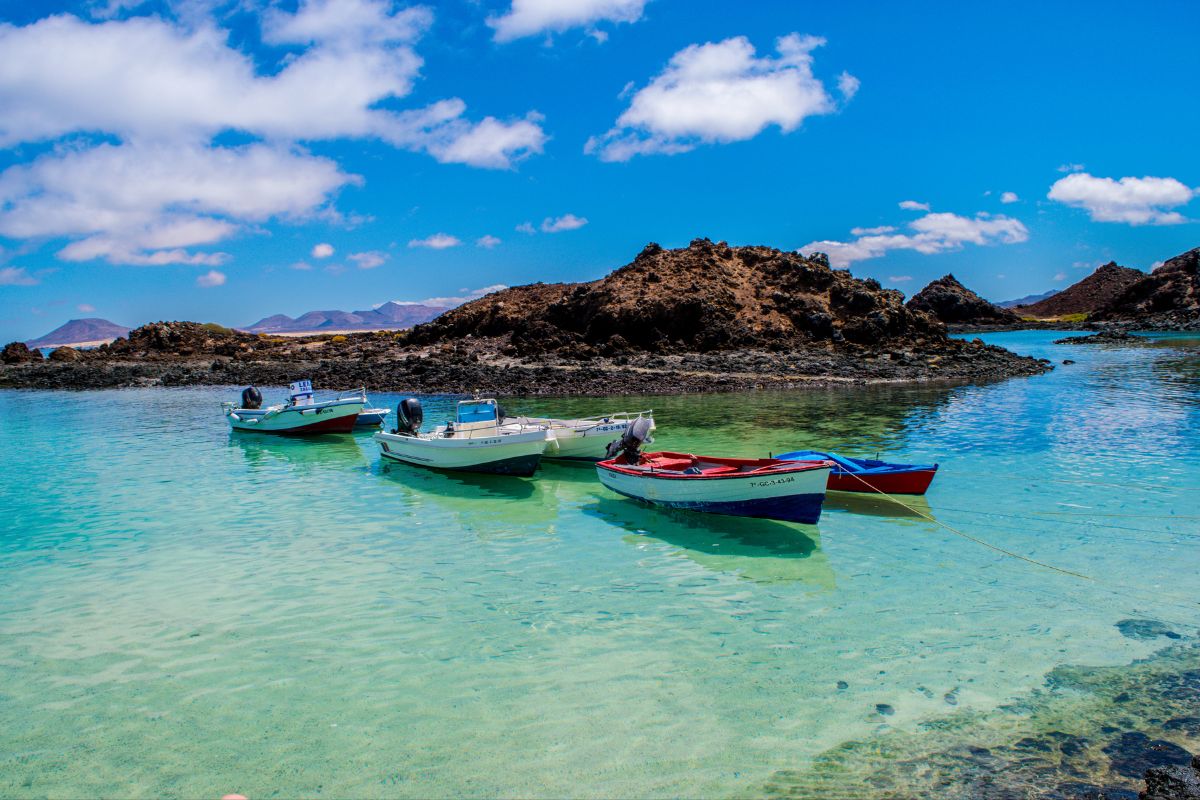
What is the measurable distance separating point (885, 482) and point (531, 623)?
9.72 m

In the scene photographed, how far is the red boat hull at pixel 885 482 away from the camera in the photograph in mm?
15656

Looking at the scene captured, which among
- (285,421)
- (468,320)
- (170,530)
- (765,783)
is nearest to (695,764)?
(765,783)

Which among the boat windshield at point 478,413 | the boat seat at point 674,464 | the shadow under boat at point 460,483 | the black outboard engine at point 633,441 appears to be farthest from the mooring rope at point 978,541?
the boat windshield at point 478,413

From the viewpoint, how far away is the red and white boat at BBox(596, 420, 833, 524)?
43.4 ft

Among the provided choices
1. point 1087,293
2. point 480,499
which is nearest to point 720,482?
point 480,499

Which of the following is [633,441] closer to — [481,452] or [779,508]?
[779,508]

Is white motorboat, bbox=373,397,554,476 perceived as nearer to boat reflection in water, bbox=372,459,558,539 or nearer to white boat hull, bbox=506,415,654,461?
boat reflection in water, bbox=372,459,558,539

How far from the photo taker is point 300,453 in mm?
25641

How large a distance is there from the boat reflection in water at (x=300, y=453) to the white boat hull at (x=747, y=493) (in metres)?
12.0

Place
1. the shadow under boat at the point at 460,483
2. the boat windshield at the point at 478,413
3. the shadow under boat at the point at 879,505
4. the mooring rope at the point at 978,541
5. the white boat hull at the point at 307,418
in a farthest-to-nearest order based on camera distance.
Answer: the white boat hull at the point at 307,418
the boat windshield at the point at 478,413
the shadow under boat at the point at 460,483
the shadow under boat at the point at 879,505
the mooring rope at the point at 978,541

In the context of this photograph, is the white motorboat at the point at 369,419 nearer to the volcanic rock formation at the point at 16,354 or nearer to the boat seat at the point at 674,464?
the boat seat at the point at 674,464

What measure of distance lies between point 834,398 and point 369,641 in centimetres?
2983

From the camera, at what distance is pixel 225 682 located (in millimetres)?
8547

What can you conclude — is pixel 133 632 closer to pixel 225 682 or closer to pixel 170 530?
pixel 225 682
